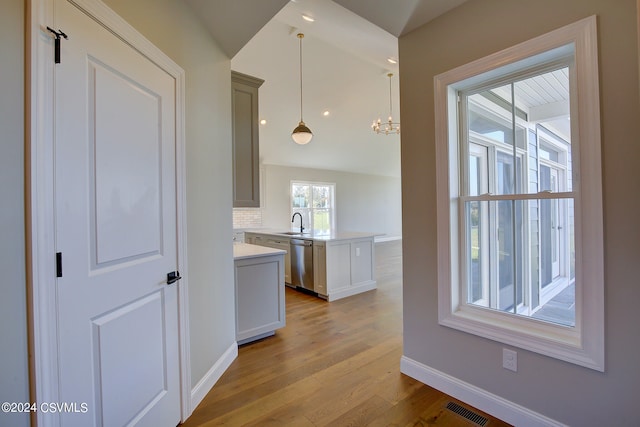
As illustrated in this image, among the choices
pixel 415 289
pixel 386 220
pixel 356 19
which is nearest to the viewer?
pixel 415 289

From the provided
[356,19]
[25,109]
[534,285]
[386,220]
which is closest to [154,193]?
[25,109]

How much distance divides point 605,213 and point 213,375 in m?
2.48

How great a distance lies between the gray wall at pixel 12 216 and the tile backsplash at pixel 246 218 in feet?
20.1

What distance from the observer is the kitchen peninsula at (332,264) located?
4062 millimetres

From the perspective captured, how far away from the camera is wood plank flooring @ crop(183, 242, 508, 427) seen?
1.76 m

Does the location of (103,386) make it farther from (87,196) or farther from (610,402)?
(610,402)

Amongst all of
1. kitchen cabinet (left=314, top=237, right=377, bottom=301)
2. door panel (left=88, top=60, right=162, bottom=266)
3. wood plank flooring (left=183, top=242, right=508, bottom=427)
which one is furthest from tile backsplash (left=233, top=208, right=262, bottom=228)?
door panel (left=88, top=60, right=162, bottom=266)

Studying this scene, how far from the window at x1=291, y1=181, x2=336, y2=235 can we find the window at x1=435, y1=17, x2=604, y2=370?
641 centimetres

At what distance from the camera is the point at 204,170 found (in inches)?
80.9

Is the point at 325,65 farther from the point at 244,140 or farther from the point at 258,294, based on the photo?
the point at 258,294

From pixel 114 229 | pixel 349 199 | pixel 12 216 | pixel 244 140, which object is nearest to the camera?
pixel 12 216

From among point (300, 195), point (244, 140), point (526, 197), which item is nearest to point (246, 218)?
point (300, 195)

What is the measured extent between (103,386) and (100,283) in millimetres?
421

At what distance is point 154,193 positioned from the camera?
150 cm
